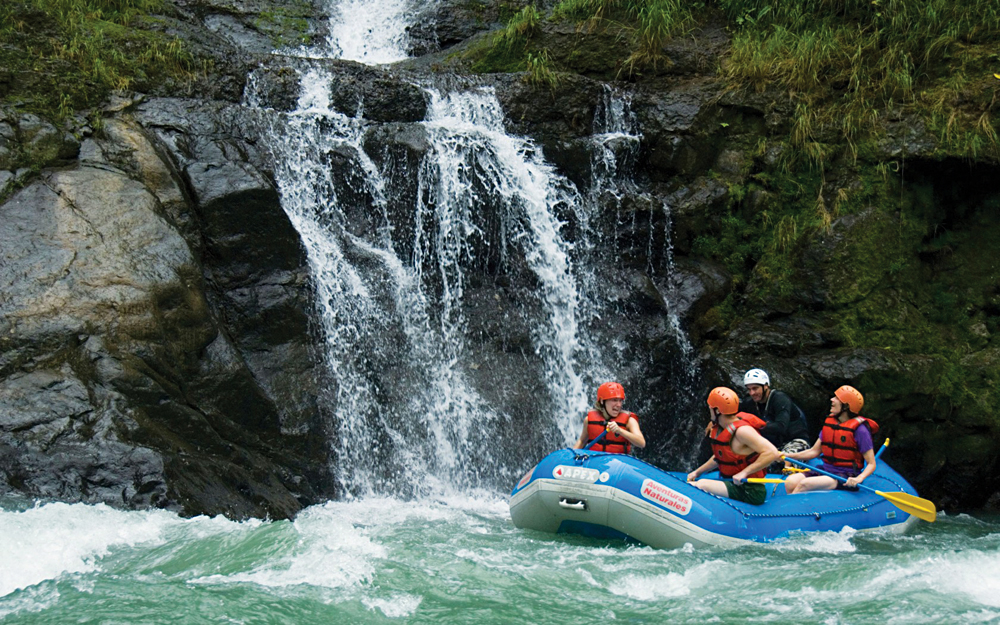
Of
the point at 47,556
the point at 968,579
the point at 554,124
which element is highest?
the point at 554,124

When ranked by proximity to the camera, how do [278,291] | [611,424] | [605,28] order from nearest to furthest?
[611,424]
[278,291]
[605,28]

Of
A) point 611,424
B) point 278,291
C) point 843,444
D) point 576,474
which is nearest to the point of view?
point 576,474

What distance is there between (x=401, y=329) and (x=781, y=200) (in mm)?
4564

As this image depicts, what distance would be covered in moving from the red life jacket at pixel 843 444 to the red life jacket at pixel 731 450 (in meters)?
1.07

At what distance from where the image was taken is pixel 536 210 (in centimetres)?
947

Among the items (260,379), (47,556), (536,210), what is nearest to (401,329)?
(260,379)

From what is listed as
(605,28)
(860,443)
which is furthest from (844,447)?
(605,28)

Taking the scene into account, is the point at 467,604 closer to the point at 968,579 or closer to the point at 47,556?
the point at 47,556

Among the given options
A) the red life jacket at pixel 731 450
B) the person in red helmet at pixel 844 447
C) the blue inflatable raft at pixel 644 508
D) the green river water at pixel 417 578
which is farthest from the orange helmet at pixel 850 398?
the green river water at pixel 417 578

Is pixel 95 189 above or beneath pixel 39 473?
above

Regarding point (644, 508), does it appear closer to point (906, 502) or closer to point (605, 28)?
point (906, 502)

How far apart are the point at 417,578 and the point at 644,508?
177 cm

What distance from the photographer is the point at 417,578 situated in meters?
4.73

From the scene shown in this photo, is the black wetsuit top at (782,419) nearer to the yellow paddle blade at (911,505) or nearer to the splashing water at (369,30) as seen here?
the yellow paddle blade at (911,505)
